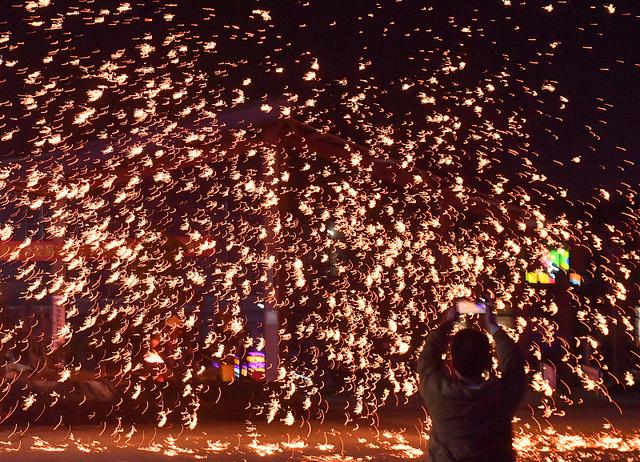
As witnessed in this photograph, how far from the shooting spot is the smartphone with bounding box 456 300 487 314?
15.0ft

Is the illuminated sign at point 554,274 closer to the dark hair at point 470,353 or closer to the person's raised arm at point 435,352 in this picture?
the person's raised arm at point 435,352

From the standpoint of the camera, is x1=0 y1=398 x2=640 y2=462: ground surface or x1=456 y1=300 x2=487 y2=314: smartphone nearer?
x1=456 y1=300 x2=487 y2=314: smartphone

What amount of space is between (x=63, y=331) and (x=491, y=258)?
43.0 feet

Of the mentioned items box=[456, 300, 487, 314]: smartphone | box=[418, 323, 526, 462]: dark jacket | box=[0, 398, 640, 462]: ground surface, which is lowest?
box=[0, 398, 640, 462]: ground surface

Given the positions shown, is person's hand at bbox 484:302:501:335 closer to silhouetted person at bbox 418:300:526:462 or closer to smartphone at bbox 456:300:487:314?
smartphone at bbox 456:300:487:314

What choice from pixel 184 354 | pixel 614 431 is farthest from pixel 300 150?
pixel 614 431

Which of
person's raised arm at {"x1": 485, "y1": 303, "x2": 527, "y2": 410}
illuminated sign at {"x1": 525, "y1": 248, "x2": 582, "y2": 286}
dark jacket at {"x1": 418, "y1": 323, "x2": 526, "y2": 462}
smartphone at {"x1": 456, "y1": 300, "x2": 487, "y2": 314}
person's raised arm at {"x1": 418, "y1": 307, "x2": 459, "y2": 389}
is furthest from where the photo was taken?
illuminated sign at {"x1": 525, "y1": 248, "x2": 582, "y2": 286}

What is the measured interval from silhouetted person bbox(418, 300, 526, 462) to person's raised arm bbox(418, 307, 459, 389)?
5 cm

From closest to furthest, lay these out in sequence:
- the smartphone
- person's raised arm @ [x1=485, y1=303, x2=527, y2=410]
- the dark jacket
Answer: the dark jacket, person's raised arm @ [x1=485, y1=303, x2=527, y2=410], the smartphone

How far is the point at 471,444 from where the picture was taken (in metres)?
4.19

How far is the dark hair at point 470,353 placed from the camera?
13.9 ft

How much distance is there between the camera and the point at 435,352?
14.9 feet

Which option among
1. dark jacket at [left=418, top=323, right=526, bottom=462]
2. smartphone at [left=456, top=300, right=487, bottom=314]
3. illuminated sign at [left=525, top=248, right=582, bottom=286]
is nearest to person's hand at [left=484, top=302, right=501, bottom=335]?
smartphone at [left=456, top=300, right=487, bottom=314]

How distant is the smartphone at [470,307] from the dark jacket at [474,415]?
0.30 metres
